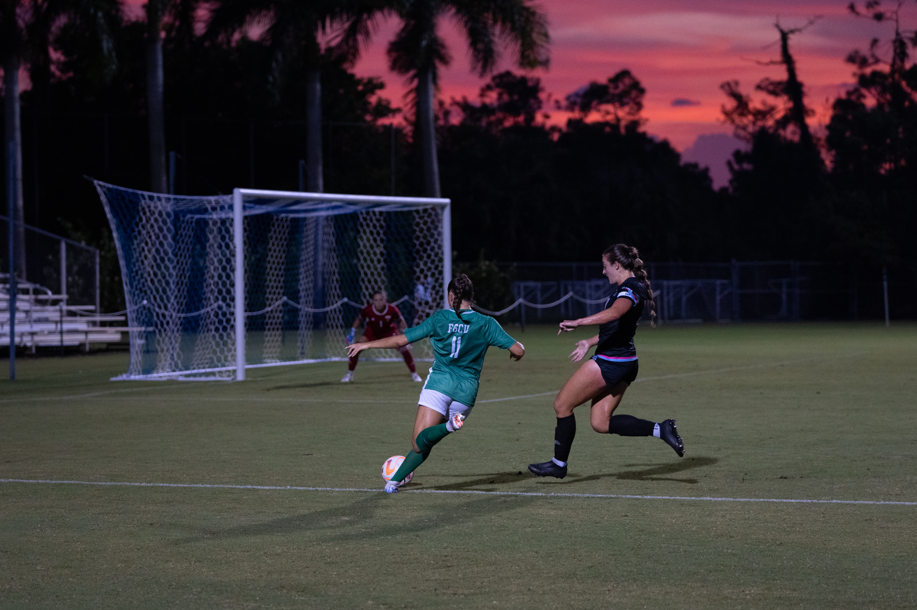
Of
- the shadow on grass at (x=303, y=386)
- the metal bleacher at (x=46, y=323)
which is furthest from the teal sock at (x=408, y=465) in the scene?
the metal bleacher at (x=46, y=323)

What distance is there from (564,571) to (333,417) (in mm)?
7958

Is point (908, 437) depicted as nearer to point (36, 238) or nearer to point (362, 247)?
point (362, 247)

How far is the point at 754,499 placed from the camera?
26.2 feet

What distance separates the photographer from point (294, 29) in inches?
1432

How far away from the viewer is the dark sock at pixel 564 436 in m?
8.83

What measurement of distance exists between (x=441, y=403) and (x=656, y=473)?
1.99 m

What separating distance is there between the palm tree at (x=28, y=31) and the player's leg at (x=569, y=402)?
24.9 m

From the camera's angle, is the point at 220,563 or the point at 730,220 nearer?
the point at 220,563

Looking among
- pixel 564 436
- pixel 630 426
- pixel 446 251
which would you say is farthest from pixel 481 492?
pixel 446 251

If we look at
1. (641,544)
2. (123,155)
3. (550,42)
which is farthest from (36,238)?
(641,544)

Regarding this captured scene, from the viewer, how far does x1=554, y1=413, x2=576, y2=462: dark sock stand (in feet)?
29.0

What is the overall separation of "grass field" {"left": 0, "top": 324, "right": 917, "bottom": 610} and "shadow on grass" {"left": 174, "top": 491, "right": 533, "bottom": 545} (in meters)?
0.03

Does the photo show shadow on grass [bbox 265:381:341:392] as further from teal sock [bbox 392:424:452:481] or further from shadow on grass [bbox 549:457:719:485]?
teal sock [bbox 392:424:452:481]

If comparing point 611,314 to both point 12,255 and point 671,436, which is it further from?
point 12,255
